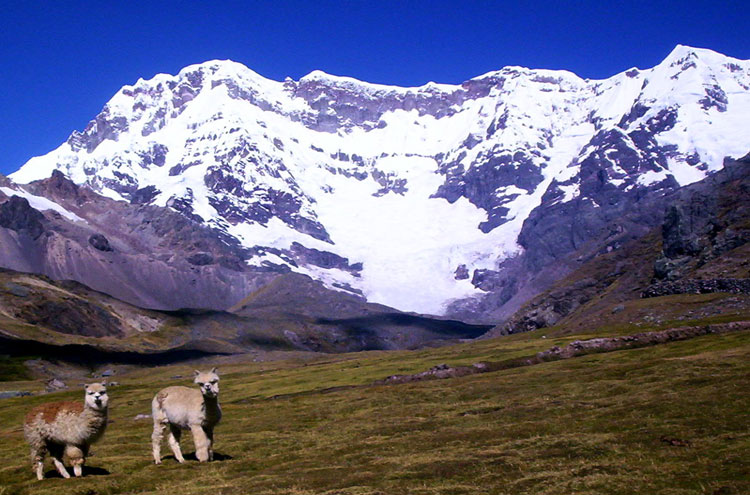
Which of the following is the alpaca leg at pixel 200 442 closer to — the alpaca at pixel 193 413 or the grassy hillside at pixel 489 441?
the alpaca at pixel 193 413

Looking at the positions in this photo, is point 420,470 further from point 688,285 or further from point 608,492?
point 688,285

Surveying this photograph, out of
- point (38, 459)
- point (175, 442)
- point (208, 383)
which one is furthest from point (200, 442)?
point (38, 459)

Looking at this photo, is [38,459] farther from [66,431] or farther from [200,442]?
[200,442]

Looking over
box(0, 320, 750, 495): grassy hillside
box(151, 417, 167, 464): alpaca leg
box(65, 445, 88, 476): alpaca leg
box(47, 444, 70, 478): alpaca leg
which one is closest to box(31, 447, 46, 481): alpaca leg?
box(47, 444, 70, 478): alpaca leg

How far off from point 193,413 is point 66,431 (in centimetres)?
685

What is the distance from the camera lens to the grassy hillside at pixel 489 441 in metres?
35.0

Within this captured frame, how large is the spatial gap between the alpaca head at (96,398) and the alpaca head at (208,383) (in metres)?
4.99

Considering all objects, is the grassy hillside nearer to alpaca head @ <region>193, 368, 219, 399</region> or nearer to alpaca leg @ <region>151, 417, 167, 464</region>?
alpaca leg @ <region>151, 417, 167, 464</region>

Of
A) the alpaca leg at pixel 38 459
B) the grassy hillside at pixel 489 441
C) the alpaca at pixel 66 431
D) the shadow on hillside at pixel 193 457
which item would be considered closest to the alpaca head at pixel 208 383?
the grassy hillside at pixel 489 441

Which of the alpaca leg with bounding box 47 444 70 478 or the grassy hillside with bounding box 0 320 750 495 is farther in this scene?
the alpaca leg with bounding box 47 444 70 478

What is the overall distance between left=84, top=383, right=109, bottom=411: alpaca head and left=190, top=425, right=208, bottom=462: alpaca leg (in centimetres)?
558

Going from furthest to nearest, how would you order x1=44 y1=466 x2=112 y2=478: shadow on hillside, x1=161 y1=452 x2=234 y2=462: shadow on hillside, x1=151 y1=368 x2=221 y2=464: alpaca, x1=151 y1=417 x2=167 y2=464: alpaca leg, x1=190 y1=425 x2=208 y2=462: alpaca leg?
x1=161 y1=452 x2=234 y2=462: shadow on hillside, x1=151 y1=417 x2=167 y2=464: alpaca leg, x1=190 y1=425 x2=208 y2=462: alpaca leg, x1=151 y1=368 x2=221 y2=464: alpaca, x1=44 y1=466 x2=112 y2=478: shadow on hillside

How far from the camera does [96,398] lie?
3988cm

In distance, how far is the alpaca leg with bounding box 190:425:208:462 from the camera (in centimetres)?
4391
